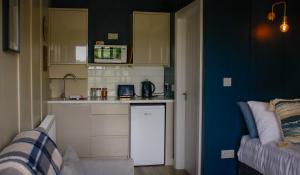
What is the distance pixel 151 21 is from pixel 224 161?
7.58 ft

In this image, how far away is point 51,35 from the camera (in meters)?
4.75

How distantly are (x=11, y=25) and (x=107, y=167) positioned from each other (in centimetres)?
129

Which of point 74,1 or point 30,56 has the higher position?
point 74,1

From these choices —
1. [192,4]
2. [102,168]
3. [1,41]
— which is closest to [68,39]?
[192,4]

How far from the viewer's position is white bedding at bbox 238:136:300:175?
2.89 metres

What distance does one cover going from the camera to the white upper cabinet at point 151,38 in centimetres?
491

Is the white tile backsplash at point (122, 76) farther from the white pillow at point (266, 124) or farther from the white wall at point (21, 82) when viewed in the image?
the white pillow at point (266, 124)

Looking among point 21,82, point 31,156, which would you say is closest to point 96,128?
point 21,82

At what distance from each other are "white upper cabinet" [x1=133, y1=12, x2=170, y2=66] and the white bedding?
75.1 inches

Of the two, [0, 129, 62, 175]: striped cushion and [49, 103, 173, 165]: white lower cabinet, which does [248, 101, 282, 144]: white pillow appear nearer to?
[49, 103, 173, 165]: white lower cabinet

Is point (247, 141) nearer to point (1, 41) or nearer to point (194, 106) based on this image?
point (194, 106)

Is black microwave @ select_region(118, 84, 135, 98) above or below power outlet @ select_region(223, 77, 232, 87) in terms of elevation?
below

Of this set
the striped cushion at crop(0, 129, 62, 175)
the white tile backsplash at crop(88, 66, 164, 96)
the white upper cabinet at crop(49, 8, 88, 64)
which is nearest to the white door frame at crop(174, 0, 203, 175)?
the white tile backsplash at crop(88, 66, 164, 96)

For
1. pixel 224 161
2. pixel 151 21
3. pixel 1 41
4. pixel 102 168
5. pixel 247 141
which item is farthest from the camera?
pixel 151 21
